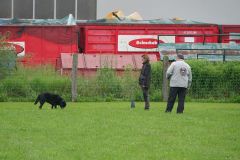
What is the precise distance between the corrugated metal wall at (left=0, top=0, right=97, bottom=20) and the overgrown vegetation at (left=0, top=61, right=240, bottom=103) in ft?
48.2

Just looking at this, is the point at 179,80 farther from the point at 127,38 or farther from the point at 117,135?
the point at 127,38

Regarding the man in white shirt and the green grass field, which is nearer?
the green grass field

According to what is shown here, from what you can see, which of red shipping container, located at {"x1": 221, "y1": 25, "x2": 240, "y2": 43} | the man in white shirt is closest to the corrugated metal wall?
red shipping container, located at {"x1": 221, "y1": 25, "x2": 240, "y2": 43}

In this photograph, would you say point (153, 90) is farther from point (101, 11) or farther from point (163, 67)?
point (101, 11)

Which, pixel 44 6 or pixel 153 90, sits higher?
pixel 44 6

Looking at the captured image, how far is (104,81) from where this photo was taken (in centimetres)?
2478

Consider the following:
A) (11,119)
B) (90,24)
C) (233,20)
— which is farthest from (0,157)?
(233,20)

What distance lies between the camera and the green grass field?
11031 millimetres

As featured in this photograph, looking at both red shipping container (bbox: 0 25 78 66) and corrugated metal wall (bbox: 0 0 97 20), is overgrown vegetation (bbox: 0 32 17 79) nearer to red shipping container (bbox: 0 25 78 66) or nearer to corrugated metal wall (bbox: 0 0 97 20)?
red shipping container (bbox: 0 25 78 66)

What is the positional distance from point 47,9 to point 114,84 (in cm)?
1587

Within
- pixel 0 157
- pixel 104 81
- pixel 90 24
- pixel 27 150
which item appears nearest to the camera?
pixel 0 157

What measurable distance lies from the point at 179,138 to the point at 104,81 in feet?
39.3

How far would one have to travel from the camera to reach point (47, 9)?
39.7 m

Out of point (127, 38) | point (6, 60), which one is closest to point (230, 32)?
point (127, 38)
